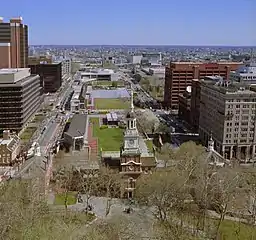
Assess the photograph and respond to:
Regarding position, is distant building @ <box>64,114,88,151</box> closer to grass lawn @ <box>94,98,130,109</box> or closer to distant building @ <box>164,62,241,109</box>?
distant building @ <box>164,62,241,109</box>

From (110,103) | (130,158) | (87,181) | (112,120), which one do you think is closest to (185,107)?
(112,120)

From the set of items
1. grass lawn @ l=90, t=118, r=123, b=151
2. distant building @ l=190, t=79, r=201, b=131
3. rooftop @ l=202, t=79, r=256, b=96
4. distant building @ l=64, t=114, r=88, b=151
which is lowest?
grass lawn @ l=90, t=118, r=123, b=151

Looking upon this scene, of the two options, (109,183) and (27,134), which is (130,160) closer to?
(109,183)

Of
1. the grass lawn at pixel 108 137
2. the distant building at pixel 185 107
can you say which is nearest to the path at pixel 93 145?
the grass lawn at pixel 108 137

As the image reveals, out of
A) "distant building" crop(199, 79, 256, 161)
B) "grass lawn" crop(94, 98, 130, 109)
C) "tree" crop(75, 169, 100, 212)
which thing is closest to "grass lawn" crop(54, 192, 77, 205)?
"tree" crop(75, 169, 100, 212)

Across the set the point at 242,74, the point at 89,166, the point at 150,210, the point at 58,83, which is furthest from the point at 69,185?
the point at 58,83

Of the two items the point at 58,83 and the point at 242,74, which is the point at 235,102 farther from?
the point at 58,83
